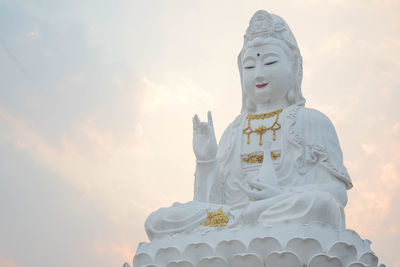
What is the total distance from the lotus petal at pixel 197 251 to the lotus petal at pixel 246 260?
29cm

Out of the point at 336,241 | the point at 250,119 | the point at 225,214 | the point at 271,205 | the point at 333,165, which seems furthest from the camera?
the point at 250,119

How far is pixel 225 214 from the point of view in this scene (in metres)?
7.56

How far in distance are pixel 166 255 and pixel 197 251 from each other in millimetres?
348

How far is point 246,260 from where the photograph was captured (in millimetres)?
6500

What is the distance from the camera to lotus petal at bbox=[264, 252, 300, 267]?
6.35 meters

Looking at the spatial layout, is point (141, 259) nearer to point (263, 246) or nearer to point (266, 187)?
point (263, 246)

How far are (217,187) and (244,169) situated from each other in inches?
18.0

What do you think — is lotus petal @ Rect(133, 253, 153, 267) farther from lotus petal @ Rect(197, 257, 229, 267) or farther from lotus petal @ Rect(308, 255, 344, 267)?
lotus petal @ Rect(308, 255, 344, 267)

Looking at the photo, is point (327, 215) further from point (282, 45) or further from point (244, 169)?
point (282, 45)

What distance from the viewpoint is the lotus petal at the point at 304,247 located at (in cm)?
639

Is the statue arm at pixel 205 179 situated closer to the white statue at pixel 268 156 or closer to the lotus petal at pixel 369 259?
the white statue at pixel 268 156

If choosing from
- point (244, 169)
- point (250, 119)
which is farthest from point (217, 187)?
point (250, 119)

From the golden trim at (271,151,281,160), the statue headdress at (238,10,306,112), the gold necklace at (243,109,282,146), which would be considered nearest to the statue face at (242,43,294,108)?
the statue headdress at (238,10,306,112)

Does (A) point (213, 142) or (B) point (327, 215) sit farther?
(A) point (213, 142)
